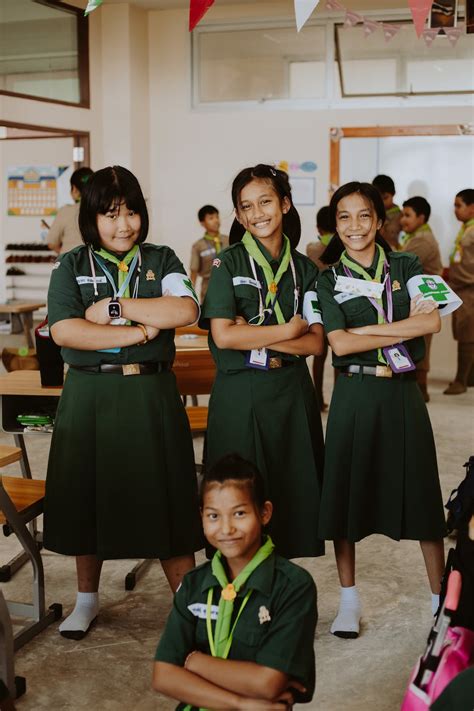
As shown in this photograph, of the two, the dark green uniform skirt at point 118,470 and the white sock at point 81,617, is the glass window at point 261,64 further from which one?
the white sock at point 81,617

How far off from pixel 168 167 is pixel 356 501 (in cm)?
677

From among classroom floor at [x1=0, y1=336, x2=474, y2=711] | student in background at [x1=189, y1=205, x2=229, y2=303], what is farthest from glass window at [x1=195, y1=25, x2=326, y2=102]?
classroom floor at [x1=0, y1=336, x2=474, y2=711]

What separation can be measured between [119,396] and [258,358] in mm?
455

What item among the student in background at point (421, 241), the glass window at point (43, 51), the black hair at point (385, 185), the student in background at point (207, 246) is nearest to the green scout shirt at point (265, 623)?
the student in background at point (421, 241)

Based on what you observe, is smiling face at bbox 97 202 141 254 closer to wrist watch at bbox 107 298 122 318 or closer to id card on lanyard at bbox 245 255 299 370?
wrist watch at bbox 107 298 122 318

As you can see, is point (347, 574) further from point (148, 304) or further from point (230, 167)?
point (230, 167)

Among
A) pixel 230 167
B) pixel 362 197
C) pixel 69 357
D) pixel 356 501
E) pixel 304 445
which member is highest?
pixel 230 167

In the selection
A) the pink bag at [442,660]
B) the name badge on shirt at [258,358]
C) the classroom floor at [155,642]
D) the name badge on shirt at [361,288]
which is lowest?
the classroom floor at [155,642]

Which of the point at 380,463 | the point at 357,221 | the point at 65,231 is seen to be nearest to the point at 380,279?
the point at 357,221

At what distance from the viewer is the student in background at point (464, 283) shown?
7.27 m

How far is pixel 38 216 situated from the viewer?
395 inches

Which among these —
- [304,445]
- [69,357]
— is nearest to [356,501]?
[304,445]

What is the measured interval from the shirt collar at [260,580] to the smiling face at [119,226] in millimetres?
1196

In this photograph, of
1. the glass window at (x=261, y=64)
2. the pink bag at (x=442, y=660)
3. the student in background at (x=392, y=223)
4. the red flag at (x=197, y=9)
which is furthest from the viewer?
the glass window at (x=261, y=64)
